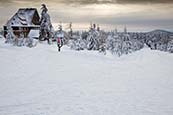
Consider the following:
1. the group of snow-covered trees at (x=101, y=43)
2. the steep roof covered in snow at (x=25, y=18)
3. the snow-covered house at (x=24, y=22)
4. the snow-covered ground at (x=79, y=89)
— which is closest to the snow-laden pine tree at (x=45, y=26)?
the group of snow-covered trees at (x=101, y=43)

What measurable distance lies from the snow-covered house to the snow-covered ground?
51.7 m

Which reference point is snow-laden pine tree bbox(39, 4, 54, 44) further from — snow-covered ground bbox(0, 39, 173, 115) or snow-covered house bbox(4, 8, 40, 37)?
→ snow-covered ground bbox(0, 39, 173, 115)

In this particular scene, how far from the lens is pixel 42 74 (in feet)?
59.0

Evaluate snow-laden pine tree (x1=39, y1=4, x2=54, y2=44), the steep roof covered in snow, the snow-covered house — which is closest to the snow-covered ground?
snow-laden pine tree (x1=39, y1=4, x2=54, y2=44)

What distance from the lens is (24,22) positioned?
241 feet

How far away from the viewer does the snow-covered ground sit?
10.8 m

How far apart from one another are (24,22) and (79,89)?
62545mm

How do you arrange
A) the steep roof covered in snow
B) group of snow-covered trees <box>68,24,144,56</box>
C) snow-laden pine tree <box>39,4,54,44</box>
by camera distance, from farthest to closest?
the steep roof covered in snow, group of snow-covered trees <box>68,24,144,56</box>, snow-laden pine tree <box>39,4,54,44</box>

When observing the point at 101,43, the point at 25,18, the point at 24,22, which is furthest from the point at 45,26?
the point at 25,18

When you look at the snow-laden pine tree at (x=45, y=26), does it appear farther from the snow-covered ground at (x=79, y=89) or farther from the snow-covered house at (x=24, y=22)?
the snow-covered ground at (x=79, y=89)

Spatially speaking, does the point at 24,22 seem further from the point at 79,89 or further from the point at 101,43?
the point at 79,89

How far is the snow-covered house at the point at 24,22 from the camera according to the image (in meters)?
72.9

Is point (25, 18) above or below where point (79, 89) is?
above

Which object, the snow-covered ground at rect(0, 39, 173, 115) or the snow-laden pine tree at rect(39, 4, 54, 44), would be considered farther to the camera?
the snow-laden pine tree at rect(39, 4, 54, 44)
